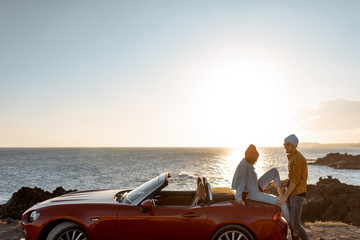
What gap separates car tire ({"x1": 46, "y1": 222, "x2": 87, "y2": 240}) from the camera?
15.2ft

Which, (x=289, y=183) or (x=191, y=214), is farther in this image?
(x=289, y=183)

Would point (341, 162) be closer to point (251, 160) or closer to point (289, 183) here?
point (289, 183)

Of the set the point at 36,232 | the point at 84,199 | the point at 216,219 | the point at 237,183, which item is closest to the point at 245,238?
the point at 216,219

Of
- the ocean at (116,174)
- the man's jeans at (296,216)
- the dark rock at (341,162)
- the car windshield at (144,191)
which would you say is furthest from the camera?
the dark rock at (341,162)

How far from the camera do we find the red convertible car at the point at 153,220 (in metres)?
4.54

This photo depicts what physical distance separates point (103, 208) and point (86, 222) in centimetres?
34

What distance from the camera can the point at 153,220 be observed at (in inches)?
179

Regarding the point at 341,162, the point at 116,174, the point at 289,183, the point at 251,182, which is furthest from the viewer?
the point at 341,162

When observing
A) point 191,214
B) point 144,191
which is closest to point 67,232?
point 144,191

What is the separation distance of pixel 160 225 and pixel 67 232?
1558mm

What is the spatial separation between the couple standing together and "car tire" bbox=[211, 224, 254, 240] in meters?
0.56

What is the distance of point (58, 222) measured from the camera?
15.7ft

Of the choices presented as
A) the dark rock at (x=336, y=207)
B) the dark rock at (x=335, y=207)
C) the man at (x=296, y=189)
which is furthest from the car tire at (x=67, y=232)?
the dark rock at (x=336, y=207)

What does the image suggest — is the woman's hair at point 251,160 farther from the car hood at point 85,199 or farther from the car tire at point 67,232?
the car tire at point 67,232
